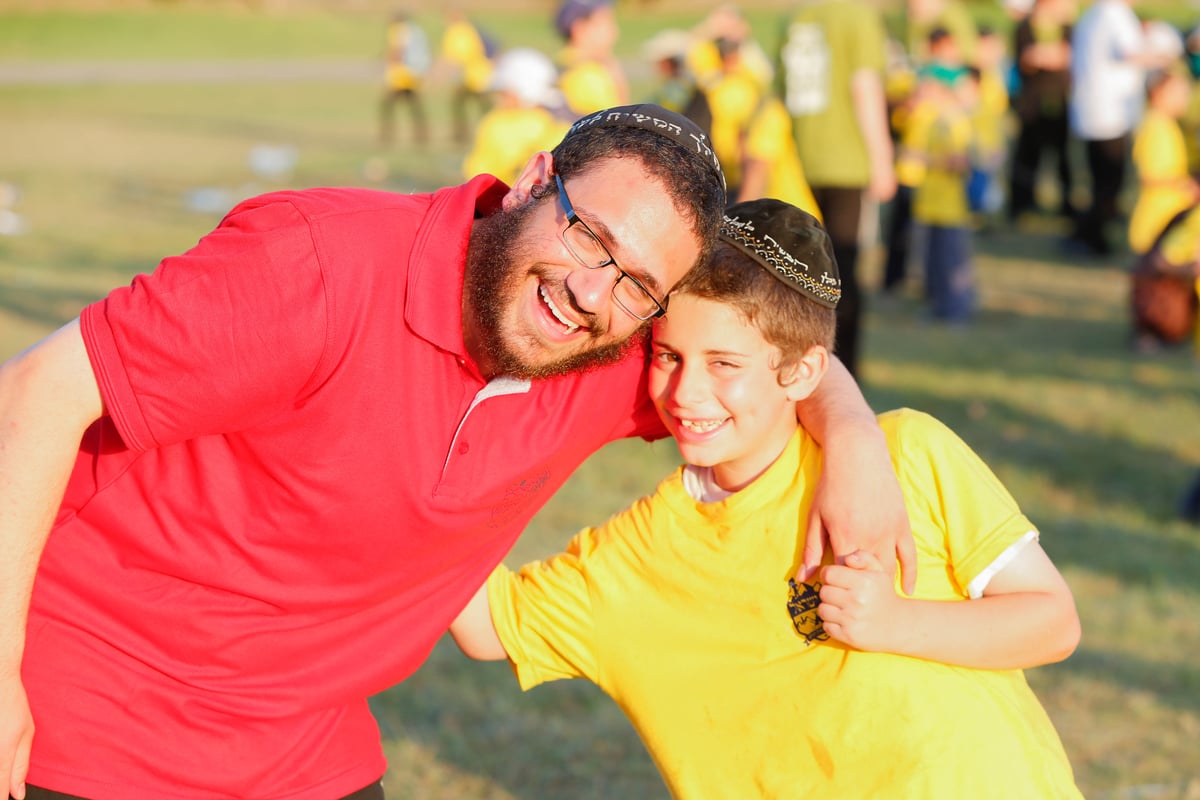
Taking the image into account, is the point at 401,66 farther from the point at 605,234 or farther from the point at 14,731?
the point at 14,731

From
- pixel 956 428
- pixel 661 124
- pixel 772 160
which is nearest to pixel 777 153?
pixel 772 160

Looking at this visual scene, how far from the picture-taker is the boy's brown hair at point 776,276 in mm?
2357

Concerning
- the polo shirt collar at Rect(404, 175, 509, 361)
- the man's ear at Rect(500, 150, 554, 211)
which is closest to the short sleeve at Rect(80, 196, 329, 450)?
the polo shirt collar at Rect(404, 175, 509, 361)

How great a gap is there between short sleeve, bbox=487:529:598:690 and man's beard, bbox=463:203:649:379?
476 mm

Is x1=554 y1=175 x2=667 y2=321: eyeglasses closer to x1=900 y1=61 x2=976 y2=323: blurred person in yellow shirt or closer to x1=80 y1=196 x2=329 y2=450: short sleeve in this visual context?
x1=80 y1=196 x2=329 y2=450: short sleeve

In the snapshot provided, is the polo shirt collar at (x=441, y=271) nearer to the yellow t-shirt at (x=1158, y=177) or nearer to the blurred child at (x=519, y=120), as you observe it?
the blurred child at (x=519, y=120)

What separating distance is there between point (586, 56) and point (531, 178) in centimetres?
682

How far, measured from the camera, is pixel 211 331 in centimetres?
197

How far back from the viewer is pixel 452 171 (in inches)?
745

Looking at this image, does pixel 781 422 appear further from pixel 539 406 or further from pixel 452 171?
pixel 452 171

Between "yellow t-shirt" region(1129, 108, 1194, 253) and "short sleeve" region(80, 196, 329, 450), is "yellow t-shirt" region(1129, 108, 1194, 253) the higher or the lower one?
the lower one

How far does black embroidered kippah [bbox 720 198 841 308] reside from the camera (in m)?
2.38

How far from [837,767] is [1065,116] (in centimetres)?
1366

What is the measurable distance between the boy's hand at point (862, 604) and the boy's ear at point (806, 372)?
40 centimetres
